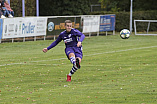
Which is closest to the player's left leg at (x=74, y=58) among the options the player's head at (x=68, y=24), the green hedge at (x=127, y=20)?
the player's head at (x=68, y=24)

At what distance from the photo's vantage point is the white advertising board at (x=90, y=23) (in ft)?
110

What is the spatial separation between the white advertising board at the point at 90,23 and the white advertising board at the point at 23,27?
4928 millimetres

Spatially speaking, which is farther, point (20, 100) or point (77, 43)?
point (77, 43)

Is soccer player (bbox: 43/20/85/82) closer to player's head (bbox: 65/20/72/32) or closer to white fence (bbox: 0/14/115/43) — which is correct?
player's head (bbox: 65/20/72/32)

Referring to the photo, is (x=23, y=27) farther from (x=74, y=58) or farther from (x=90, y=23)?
(x=74, y=58)

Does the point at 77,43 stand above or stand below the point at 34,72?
above

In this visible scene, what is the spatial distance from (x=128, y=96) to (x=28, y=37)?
862 inches

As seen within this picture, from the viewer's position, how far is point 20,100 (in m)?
8.88

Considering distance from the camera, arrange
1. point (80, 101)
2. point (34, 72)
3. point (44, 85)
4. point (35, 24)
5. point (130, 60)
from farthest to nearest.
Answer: point (35, 24), point (130, 60), point (34, 72), point (44, 85), point (80, 101)

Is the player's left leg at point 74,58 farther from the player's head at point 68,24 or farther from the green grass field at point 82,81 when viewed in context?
the player's head at point 68,24

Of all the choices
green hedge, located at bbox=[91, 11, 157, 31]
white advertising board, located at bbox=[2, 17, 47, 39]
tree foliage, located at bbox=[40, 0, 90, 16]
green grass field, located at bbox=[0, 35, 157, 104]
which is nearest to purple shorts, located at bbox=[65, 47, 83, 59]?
green grass field, located at bbox=[0, 35, 157, 104]

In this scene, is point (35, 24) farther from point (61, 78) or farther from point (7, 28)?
point (61, 78)

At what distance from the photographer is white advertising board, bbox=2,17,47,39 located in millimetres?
26188

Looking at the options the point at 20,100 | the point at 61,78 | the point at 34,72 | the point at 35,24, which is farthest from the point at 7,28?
the point at 20,100
